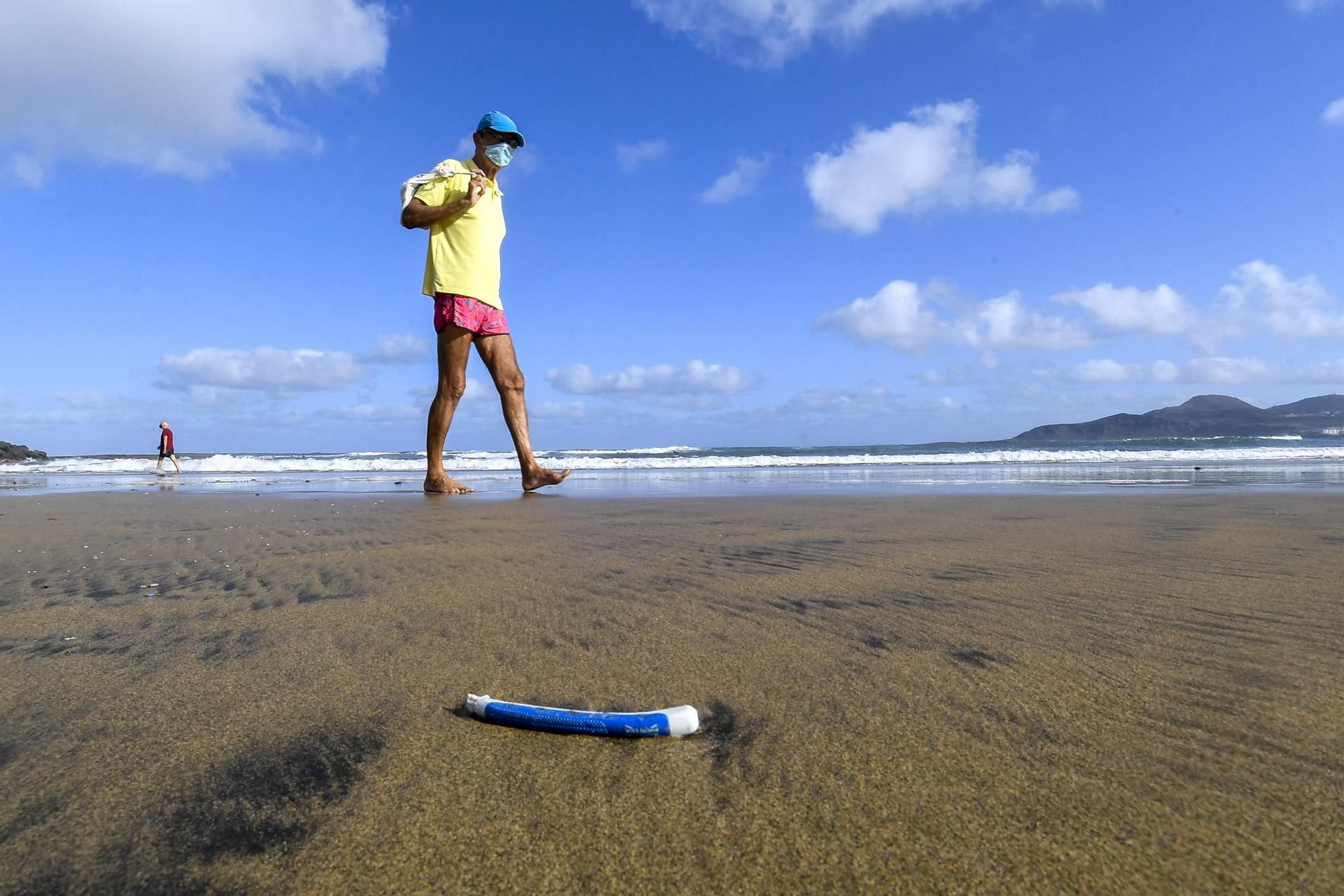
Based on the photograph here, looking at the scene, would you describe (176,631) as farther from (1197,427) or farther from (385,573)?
(1197,427)

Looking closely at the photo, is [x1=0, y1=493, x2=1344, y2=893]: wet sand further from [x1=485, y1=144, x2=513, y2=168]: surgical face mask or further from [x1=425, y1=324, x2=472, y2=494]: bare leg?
[x1=485, y1=144, x2=513, y2=168]: surgical face mask

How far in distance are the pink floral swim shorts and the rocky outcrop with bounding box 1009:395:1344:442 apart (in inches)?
1213

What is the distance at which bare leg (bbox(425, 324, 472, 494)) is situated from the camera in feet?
17.6

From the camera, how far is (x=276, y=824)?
2.67 feet

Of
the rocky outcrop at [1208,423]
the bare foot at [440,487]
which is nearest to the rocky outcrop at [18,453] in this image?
the bare foot at [440,487]

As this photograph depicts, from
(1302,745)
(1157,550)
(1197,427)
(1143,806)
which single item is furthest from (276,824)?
(1197,427)

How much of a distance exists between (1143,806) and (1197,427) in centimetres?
3840

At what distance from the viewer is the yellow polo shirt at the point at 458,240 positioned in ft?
17.0

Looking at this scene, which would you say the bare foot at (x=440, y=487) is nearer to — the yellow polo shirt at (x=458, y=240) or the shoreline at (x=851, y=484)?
the shoreline at (x=851, y=484)

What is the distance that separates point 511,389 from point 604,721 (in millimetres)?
4909

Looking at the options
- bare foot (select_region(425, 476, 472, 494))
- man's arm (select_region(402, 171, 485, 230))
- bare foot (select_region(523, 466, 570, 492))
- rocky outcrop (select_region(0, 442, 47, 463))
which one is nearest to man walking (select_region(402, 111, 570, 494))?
man's arm (select_region(402, 171, 485, 230))

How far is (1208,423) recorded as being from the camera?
33.0m

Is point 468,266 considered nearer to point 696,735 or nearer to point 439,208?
point 439,208

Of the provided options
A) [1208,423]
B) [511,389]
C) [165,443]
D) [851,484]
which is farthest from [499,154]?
[1208,423]
